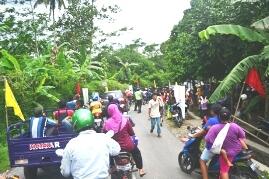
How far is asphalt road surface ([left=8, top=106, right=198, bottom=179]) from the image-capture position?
10828 mm

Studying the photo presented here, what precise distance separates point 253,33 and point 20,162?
295 inches

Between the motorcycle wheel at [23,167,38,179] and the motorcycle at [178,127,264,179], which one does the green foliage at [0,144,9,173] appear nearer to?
the motorcycle wheel at [23,167,38,179]

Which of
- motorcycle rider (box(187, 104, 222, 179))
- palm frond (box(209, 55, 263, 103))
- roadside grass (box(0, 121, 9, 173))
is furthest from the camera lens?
palm frond (box(209, 55, 263, 103))

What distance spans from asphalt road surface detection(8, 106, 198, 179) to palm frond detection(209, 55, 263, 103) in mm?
2127

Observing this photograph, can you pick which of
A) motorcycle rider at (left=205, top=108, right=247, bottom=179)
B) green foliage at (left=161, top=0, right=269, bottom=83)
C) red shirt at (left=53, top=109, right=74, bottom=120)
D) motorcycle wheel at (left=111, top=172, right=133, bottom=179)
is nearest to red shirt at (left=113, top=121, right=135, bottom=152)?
motorcycle wheel at (left=111, top=172, right=133, bottom=179)

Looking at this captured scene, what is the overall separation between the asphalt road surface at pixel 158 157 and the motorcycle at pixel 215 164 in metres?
0.29

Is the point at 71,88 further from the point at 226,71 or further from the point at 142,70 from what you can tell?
the point at 142,70

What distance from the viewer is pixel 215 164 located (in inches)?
352

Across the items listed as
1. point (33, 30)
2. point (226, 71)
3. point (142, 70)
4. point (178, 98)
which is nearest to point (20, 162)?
point (178, 98)

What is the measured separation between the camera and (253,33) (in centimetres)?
1328

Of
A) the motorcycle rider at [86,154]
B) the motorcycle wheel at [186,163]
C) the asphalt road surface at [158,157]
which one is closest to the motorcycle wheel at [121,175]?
the asphalt road surface at [158,157]

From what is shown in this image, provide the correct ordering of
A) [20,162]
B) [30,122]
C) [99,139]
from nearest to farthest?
1. [99,139]
2. [20,162]
3. [30,122]

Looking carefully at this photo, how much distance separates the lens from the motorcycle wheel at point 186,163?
10.2 m

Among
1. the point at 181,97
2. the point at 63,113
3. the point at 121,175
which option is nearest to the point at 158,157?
the point at 63,113
